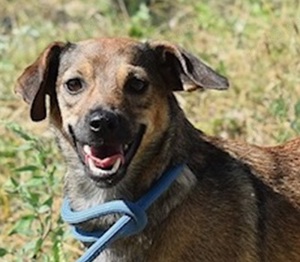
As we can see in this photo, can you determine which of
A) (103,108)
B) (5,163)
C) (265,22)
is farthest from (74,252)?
(265,22)

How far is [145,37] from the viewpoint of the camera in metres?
8.80

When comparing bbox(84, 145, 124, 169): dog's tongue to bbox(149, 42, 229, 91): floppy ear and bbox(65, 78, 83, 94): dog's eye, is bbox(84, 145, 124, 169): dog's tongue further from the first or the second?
bbox(149, 42, 229, 91): floppy ear

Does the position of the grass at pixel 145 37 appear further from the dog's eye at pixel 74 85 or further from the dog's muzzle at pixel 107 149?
the dog's muzzle at pixel 107 149

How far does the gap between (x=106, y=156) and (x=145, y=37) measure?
417cm

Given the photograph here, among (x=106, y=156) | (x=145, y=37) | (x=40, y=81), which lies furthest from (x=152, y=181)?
(x=145, y=37)

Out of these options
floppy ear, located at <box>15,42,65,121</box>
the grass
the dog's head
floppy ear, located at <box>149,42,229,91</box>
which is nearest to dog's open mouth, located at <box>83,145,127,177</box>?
the dog's head

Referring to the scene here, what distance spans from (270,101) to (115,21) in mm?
2317

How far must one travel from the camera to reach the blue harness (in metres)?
4.77

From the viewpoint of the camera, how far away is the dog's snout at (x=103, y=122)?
4.62 metres

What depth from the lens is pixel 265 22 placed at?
8180 millimetres

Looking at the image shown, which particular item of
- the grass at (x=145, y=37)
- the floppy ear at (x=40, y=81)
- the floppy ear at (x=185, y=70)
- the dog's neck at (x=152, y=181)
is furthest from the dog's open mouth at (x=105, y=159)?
the grass at (x=145, y=37)

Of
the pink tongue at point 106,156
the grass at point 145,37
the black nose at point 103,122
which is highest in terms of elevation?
the black nose at point 103,122

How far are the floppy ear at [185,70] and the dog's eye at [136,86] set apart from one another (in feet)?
0.53

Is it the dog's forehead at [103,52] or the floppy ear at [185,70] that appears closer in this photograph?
the floppy ear at [185,70]
